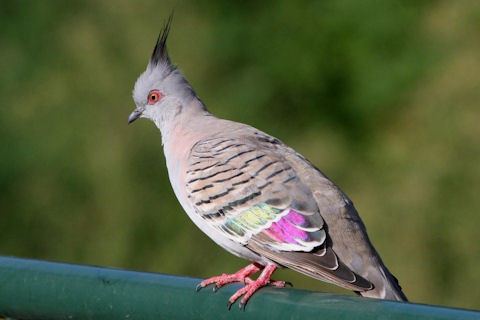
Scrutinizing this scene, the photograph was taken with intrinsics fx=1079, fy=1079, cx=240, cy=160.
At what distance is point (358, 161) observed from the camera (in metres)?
9.66

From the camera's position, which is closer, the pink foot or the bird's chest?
the pink foot

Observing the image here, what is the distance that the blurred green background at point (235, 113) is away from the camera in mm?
9055

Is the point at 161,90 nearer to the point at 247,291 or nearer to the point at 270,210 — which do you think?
the point at 270,210

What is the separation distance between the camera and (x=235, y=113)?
9.66m

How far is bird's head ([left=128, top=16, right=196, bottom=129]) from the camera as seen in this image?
18.9 ft

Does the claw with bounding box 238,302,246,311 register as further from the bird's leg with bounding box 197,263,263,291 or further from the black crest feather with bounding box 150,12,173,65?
the black crest feather with bounding box 150,12,173,65

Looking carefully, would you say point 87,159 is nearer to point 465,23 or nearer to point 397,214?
point 397,214

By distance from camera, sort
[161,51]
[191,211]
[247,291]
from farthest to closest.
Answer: [161,51] → [191,211] → [247,291]

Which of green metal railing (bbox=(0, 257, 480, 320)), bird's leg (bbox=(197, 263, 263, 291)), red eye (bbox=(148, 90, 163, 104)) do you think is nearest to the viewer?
green metal railing (bbox=(0, 257, 480, 320))

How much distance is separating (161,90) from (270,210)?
158 centimetres

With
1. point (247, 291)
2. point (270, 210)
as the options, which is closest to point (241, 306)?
point (247, 291)

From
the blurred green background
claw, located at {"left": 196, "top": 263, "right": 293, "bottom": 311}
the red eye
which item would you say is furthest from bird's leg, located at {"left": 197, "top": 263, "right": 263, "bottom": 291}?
the blurred green background

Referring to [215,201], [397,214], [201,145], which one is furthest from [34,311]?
[397,214]

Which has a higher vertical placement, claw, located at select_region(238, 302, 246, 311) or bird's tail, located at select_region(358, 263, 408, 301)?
claw, located at select_region(238, 302, 246, 311)
